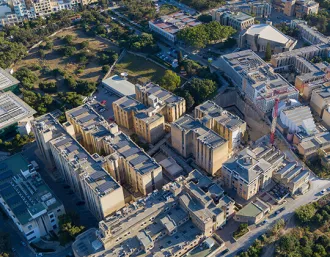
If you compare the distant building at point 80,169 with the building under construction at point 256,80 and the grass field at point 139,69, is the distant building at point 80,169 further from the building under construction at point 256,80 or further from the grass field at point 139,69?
the building under construction at point 256,80

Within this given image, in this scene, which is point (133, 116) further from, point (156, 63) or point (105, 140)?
point (156, 63)

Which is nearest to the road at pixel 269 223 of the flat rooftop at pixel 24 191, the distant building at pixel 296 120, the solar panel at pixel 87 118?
the distant building at pixel 296 120

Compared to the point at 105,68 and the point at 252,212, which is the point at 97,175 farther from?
the point at 105,68

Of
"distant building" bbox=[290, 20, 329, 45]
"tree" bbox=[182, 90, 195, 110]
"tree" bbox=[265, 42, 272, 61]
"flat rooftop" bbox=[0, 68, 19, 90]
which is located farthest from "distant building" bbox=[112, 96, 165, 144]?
"distant building" bbox=[290, 20, 329, 45]

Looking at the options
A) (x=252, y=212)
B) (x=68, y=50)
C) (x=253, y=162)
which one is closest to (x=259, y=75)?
(x=253, y=162)

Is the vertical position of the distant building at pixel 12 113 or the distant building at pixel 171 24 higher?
the distant building at pixel 171 24

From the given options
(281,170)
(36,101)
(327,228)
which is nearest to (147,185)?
(281,170)

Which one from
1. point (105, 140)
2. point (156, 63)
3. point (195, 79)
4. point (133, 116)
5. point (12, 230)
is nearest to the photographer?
point (12, 230)
